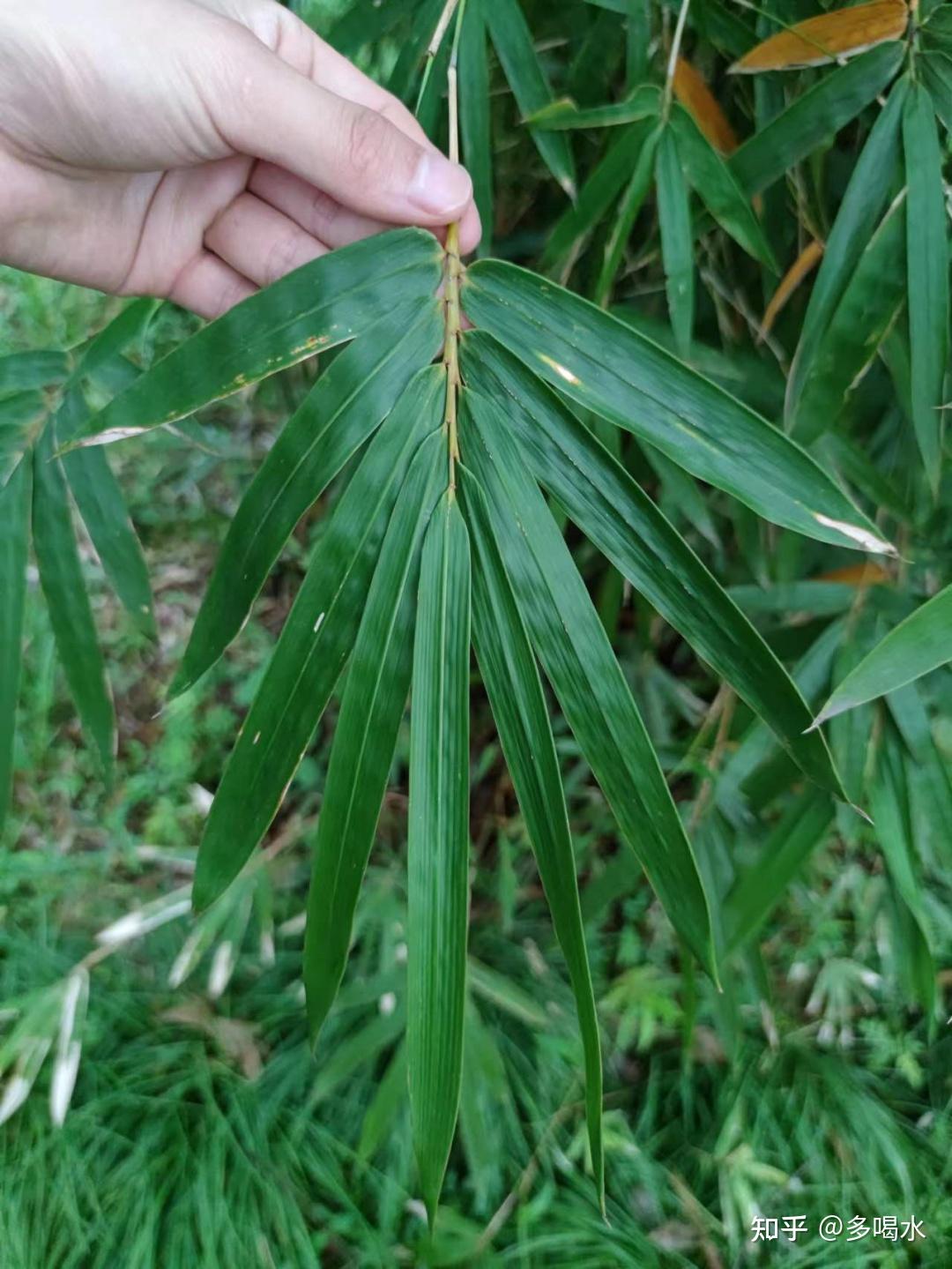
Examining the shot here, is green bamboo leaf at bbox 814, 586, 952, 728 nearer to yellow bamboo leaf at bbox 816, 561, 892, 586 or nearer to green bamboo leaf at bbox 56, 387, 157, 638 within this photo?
yellow bamboo leaf at bbox 816, 561, 892, 586

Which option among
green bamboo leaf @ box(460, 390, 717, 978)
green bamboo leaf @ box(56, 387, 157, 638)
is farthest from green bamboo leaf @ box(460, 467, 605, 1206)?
green bamboo leaf @ box(56, 387, 157, 638)

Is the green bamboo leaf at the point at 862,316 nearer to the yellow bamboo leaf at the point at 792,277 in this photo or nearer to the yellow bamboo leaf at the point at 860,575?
the yellow bamboo leaf at the point at 792,277

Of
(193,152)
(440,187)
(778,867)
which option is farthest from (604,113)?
(778,867)

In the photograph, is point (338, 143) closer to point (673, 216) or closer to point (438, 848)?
point (673, 216)

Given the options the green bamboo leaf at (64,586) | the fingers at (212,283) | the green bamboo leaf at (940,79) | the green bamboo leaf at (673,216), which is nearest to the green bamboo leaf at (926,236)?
the green bamboo leaf at (940,79)

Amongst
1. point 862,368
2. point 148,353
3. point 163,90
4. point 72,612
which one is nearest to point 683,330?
point 862,368

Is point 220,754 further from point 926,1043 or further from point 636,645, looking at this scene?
point 926,1043
